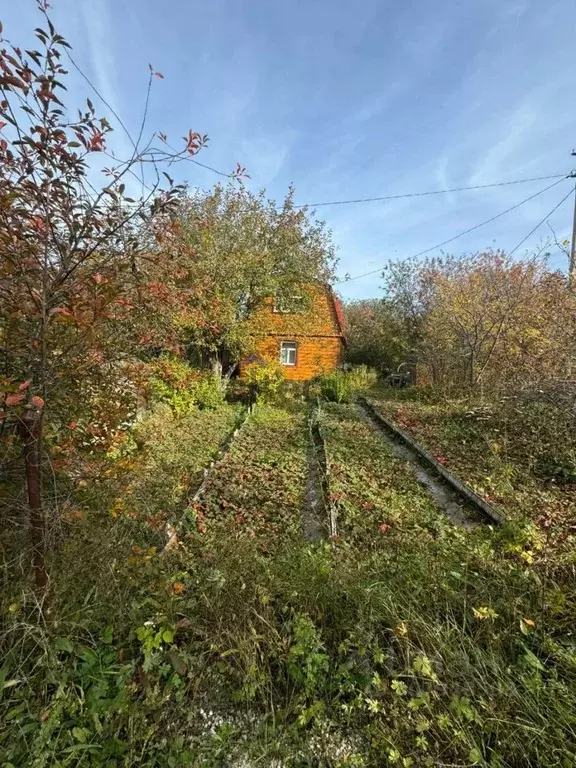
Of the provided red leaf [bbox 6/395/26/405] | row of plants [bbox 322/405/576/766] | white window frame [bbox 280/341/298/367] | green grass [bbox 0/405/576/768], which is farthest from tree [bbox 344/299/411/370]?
red leaf [bbox 6/395/26/405]

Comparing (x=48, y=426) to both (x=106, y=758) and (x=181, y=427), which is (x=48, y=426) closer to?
(x=106, y=758)

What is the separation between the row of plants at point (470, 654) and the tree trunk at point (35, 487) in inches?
78.9

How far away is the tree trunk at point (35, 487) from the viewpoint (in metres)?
2.03

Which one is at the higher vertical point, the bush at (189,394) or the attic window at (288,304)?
the attic window at (288,304)

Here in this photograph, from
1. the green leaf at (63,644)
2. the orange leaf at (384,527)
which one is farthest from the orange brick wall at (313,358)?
the green leaf at (63,644)

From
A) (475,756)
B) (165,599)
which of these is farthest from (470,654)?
(165,599)

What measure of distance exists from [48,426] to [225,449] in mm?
5743

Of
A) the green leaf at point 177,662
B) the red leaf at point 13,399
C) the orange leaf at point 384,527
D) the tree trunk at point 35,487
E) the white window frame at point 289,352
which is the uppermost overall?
the white window frame at point 289,352

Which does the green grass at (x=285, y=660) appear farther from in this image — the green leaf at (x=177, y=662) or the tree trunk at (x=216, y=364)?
the tree trunk at (x=216, y=364)

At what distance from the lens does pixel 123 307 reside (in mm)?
2250

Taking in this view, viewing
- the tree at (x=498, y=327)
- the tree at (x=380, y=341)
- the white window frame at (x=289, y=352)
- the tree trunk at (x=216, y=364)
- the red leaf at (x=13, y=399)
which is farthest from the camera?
the white window frame at (x=289, y=352)

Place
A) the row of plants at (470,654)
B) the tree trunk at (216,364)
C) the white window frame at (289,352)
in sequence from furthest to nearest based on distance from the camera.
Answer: the white window frame at (289,352), the tree trunk at (216,364), the row of plants at (470,654)

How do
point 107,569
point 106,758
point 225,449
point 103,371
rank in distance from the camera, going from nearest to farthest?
1. point 106,758
2. point 103,371
3. point 107,569
4. point 225,449

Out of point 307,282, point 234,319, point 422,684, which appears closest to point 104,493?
point 422,684
